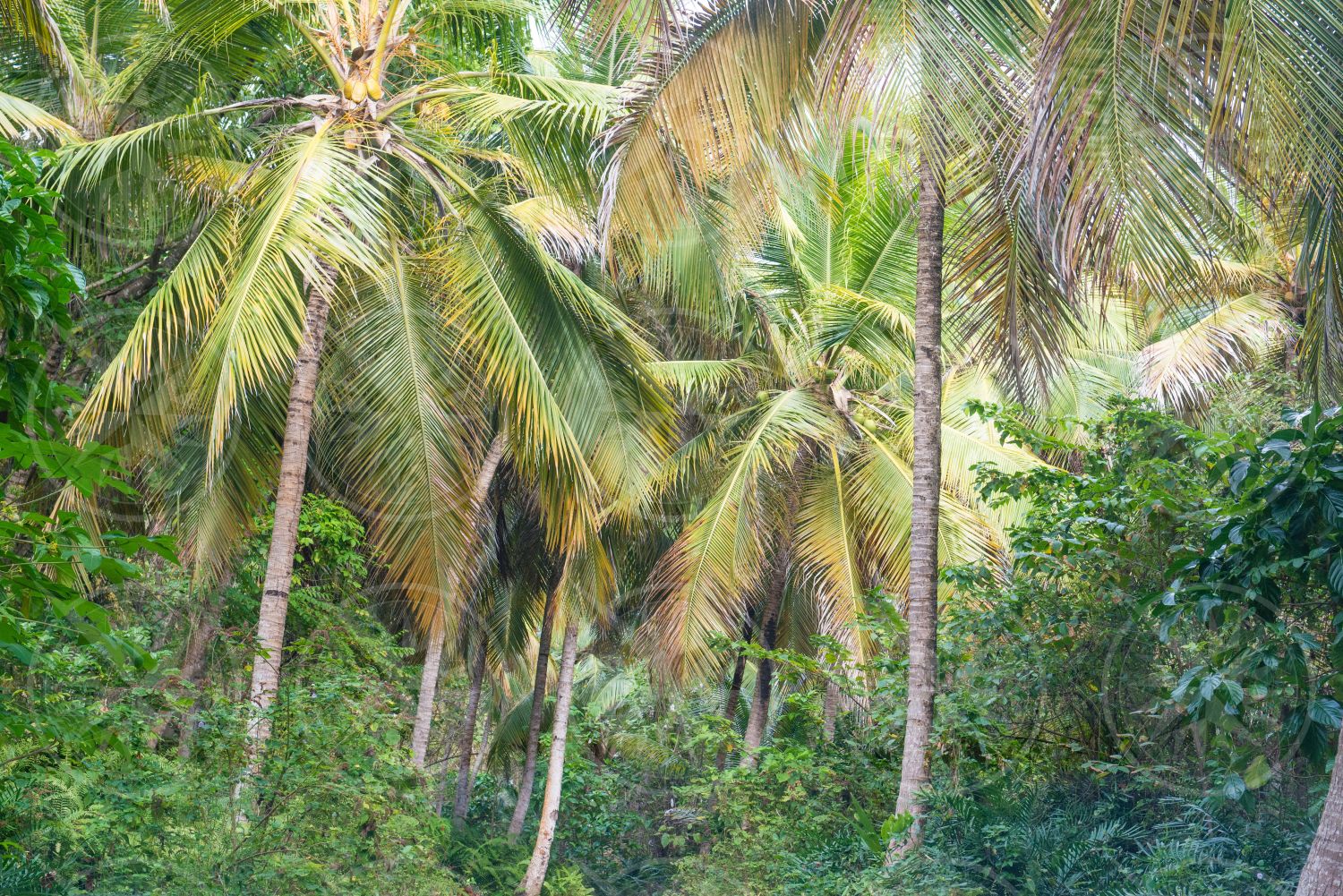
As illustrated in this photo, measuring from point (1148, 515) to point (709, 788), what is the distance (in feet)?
18.1

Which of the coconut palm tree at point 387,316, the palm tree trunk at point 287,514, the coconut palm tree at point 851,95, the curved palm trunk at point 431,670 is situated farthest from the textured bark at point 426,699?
the coconut palm tree at point 851,95

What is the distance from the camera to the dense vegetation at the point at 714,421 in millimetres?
4625

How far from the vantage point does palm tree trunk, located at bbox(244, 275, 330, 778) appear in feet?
25.7

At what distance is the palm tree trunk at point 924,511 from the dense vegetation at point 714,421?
0.03 metres

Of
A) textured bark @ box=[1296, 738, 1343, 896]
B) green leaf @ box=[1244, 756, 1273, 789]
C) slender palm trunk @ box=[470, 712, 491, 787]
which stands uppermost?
green leaf @ box=[1244, 756, 1273, 789]

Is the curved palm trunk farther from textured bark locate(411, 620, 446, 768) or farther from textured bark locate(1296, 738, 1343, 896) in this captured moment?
textured bark locate(1296, 738, 1343, 896)

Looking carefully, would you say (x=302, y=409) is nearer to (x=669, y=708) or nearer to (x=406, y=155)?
(x=406, y=155)

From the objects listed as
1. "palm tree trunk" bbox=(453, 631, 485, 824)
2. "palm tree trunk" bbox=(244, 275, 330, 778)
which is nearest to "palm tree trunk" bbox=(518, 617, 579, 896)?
"palm tree trunk" bbox=(453, 631, 485, 824)

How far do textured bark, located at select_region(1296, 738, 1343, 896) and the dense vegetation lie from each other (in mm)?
17

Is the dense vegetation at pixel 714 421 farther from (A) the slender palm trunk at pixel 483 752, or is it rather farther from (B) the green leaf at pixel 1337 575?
(A) the slender palm trunk at pixel 483 752

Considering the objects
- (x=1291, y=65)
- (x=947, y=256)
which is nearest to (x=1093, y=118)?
(x=1291, y=65)

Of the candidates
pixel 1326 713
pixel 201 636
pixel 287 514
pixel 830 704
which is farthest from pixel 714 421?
pixel 1326 713

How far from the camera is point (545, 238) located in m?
12.0

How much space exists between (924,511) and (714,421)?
271 inches
